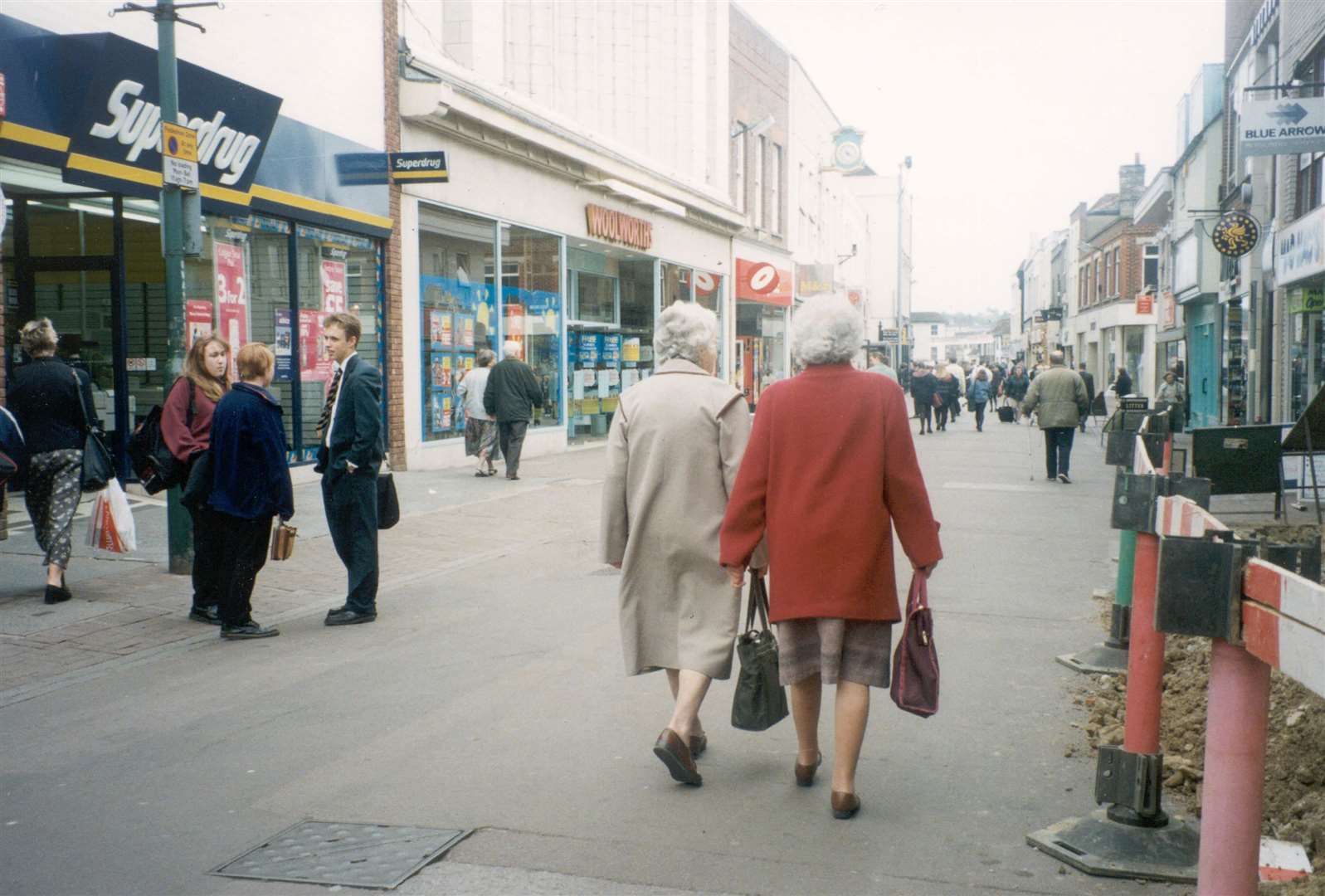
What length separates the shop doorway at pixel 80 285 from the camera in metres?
11.7

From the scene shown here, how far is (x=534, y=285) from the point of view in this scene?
20.0 metres

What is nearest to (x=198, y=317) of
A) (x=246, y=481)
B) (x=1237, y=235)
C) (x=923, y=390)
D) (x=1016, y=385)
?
(x=246, y=481)

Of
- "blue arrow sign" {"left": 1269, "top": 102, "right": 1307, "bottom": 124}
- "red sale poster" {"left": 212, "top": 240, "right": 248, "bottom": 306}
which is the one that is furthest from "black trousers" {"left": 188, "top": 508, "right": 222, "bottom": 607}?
"blue arrow sign" {"left": 1269, "top": 102, "right": 1307, "bottom": 124}

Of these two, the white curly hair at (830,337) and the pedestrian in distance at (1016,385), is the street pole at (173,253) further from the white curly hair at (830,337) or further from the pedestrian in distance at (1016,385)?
the pedestrian in distance at (1016,385)

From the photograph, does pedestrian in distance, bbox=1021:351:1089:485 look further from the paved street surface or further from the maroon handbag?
the maroon handbag

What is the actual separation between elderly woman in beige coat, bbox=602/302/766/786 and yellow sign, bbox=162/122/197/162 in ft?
17.7

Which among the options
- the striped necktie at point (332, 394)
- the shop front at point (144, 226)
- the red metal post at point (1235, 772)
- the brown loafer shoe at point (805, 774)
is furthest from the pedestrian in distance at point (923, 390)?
the red metal post at point (1235, 772)

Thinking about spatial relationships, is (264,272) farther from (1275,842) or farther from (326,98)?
(1275,842)

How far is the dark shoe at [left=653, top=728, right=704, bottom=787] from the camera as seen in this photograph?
4.34 m

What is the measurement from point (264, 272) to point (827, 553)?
11009 millimetres

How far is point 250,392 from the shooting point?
692cm

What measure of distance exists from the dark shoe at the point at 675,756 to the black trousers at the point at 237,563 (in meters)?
3.49

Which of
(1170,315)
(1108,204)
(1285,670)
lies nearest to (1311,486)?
(1285,670)

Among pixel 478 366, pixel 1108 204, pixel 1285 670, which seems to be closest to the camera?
pixel 1285 670
